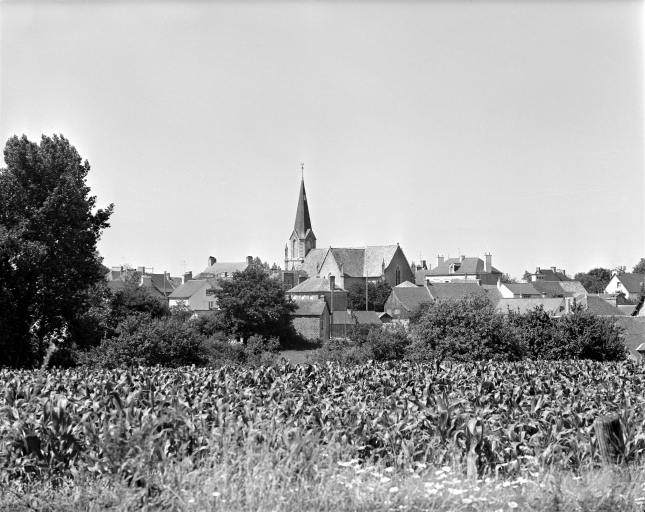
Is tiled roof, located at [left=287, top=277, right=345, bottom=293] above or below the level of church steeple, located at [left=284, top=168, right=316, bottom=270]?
below

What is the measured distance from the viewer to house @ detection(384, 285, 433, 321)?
97.6 metres

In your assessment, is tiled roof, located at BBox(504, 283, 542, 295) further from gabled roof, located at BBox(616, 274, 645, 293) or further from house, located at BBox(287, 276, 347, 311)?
house, located at BBox(287, 276, 347, 311)

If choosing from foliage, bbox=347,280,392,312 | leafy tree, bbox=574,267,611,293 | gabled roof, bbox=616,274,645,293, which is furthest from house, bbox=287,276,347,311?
leafy tree, bbox=574,267,611,293

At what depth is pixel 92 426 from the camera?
8273 millimetres

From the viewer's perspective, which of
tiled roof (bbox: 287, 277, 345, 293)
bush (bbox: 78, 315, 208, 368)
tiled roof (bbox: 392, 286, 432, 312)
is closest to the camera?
bush (bbox: 78, 315, 208, 368)

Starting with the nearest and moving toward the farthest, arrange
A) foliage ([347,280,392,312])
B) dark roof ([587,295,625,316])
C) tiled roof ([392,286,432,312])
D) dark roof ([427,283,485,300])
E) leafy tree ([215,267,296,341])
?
dark roof ([587,295,625,316]), leafy tree ([215,267,296,341]), tiled roof ([392,286,432,312]), dark roof ([427,283,485,300]), foliage ([347,280,392,312])

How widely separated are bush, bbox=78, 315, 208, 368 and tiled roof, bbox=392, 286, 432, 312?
208 ft

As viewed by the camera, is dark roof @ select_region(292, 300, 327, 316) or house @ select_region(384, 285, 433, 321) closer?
dark roof @ select_region(292, 300, 327, 316)

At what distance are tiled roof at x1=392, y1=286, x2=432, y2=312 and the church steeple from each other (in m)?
46.6

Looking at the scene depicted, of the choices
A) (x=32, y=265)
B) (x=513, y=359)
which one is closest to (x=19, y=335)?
(x=32, y=265)

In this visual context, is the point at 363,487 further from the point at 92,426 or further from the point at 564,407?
the point at 564,407

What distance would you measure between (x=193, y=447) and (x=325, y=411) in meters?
2.27

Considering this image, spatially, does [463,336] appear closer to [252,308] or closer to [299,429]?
[299,429]

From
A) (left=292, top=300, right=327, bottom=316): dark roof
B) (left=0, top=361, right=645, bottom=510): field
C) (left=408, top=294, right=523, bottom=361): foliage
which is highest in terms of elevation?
(left=292, top=300, right=327, bottom=316): dark roof
